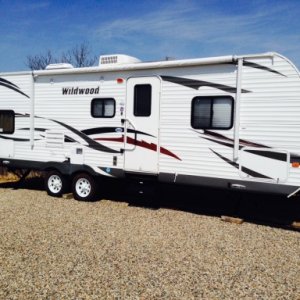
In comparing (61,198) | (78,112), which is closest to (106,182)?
(61,198)

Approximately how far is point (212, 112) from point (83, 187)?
3.76 m

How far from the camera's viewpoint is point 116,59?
29.6 ft

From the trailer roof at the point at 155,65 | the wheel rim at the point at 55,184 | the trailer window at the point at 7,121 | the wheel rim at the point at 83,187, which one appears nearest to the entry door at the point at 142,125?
the trailer roof at the point at 155,65

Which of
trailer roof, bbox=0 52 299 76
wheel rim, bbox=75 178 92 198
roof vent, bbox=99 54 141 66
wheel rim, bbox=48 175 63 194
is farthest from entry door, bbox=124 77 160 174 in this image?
wheel rim, bbox=48 175 63 194

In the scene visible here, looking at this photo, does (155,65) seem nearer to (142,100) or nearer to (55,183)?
(142,100)

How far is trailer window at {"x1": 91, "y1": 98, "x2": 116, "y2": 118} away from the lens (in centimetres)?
901

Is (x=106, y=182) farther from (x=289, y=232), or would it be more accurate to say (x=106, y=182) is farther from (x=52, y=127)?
(x=289, y=232)

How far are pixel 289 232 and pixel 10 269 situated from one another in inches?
191

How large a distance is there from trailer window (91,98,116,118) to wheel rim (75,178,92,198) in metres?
1.62

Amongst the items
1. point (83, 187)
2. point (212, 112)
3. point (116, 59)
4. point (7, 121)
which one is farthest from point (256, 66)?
point (7, 121)

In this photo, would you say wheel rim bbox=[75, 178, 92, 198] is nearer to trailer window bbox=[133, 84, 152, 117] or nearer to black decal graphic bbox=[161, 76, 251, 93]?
trailer window bbox=[133, 84, 152, 117]

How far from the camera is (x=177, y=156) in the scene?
8.23m

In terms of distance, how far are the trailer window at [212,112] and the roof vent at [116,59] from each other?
2.01 metres

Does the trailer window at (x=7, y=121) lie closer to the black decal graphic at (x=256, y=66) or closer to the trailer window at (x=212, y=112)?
the trailer window at (x=212, y=112)
